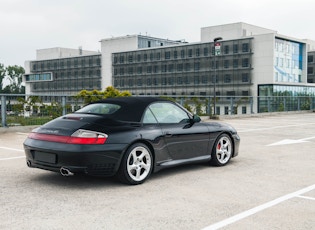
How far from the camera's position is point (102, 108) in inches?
255

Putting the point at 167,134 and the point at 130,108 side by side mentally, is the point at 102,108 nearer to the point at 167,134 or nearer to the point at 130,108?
the point at 130,108

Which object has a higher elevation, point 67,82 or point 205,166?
point 67,82

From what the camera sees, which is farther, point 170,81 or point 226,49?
point 170,81

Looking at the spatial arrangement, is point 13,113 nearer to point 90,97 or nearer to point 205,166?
point 90,97

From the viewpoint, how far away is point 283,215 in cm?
444

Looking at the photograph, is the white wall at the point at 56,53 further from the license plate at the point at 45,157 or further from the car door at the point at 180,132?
the license plate at the point at 45,157

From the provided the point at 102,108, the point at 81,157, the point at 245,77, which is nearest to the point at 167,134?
the point at 102,108

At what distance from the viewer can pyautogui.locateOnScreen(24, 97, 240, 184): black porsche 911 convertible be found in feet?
18.1

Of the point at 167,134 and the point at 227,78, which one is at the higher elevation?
the point at 227,78

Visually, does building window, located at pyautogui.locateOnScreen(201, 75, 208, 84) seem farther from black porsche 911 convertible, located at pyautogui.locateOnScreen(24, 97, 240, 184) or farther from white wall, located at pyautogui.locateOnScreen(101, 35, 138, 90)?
black porsche 911 convertible, located at pyautogui.locateOnScreen(24, 97, 240, 184)

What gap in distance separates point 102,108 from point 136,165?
45.5 inches

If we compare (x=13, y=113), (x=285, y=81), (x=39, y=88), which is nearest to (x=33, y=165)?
(x=13, y=113)

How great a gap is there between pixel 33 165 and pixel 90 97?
11279 millimetres

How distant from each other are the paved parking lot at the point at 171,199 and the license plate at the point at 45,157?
1.21 feet
